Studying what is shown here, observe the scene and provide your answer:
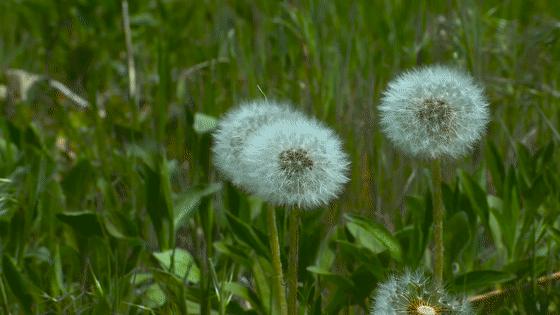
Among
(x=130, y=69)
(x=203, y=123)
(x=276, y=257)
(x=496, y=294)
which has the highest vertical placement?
(x=130, y=69)

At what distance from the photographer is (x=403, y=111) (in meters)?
2.35

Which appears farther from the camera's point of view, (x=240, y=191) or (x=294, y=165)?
(x=240, y=191)

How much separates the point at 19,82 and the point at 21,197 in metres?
1.57

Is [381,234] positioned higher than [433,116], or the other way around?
[433,116]

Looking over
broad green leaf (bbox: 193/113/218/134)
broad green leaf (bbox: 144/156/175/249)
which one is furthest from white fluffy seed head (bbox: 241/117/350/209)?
broad green leaf (bbox: 193/113/218/134)

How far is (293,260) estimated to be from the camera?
2201 millimetres

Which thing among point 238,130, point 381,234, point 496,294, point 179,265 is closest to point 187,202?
point 179,265

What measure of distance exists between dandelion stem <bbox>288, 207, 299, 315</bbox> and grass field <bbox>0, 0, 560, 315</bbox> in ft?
0.53

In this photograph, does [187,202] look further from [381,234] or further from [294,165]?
[294,165]

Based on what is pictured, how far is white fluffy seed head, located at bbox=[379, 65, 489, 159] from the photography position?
232 centimetres

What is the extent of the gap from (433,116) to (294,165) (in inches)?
14.5

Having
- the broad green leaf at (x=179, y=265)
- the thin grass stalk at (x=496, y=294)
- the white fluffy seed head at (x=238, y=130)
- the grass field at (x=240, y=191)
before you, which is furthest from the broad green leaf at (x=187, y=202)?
the thin grass stalk at (x=496, y=294)

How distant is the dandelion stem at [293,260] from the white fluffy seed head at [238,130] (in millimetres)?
338

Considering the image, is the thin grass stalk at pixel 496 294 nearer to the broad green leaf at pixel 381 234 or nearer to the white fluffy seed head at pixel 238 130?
the broad green leaf at pixel 381 234
